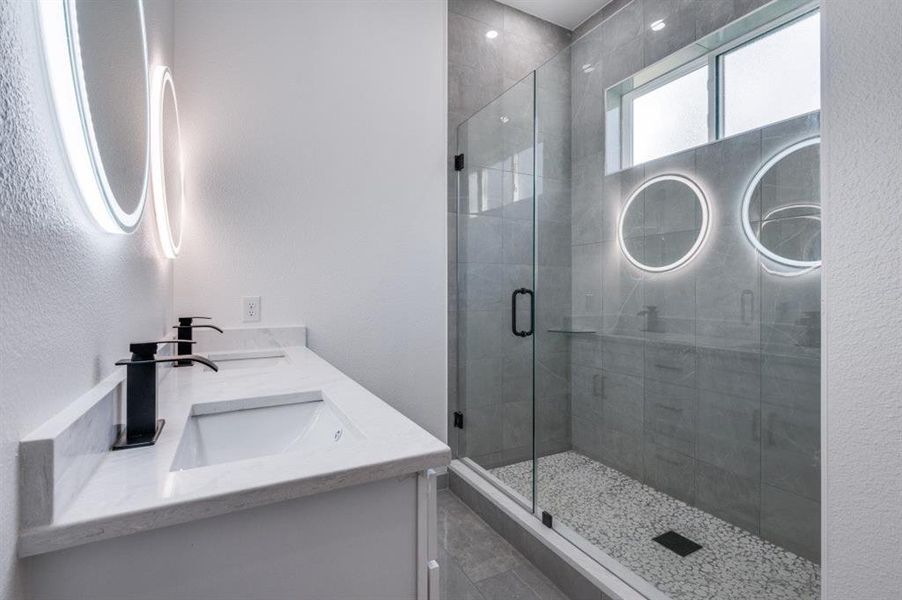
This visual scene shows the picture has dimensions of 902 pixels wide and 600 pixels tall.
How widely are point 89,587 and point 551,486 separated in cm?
190

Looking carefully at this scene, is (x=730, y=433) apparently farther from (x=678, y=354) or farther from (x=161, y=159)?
(x=161, y=159)

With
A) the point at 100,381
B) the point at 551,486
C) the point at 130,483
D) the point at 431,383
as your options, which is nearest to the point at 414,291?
the point at 431,383

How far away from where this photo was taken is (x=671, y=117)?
215cm

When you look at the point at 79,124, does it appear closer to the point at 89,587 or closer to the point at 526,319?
the point at 89,587

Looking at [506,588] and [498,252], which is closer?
[506,588]

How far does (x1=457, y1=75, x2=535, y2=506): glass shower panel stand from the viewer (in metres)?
Answer: 2.27

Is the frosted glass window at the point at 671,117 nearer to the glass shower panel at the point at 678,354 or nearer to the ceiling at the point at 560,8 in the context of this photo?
the glass shower panel at the point at 678,354

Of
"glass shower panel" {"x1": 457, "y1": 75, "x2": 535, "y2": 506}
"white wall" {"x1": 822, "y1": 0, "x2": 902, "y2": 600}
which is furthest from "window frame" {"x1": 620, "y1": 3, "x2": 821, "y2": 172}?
"white wall" {"x1": 822, "y1": 0, "x2": 902, "y2": 600}

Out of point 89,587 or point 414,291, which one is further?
point 414,291

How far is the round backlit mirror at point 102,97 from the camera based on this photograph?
1.75 feet

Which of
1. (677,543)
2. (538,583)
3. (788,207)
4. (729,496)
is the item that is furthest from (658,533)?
(788,207)

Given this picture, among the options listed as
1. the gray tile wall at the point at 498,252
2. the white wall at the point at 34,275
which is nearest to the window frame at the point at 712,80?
the gray tile wall at the point at 498,252

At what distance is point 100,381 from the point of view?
74 cm

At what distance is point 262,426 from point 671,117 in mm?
2301
